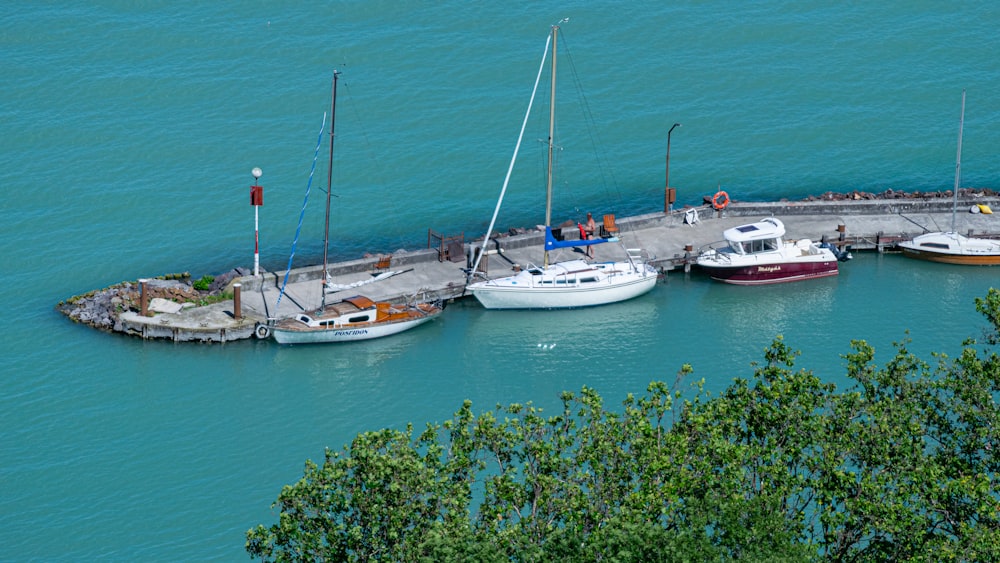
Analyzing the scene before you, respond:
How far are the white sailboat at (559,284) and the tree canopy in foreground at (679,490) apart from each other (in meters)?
30.5

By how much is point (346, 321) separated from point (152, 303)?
10904mm

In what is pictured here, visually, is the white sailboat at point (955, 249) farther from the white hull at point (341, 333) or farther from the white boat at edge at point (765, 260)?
the white hull at point (341, 333)

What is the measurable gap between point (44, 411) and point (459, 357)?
20.9 metres

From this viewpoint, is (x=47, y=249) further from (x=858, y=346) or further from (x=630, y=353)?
(x=858, y=346)

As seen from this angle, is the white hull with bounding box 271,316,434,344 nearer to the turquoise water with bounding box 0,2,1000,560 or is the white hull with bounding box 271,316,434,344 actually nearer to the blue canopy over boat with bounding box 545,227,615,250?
the turquoise water with bounding box 0,2,1000,560

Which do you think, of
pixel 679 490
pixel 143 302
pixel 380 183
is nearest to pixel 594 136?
pixel 380 183

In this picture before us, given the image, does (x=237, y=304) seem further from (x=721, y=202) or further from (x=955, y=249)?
(x=955, y=249)

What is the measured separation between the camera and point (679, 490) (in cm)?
5094

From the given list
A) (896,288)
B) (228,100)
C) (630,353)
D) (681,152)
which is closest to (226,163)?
(228,100)

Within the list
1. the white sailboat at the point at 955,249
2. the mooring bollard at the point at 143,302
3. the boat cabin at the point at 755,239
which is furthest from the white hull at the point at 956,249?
the mooring bollard at the point at 143,302

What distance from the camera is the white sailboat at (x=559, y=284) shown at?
279ft

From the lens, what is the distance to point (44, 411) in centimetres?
7519

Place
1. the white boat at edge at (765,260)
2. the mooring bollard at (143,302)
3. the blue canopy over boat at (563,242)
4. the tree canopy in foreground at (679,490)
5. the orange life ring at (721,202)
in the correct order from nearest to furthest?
the tree canopy in foreground at (679,490) → the mooring bollard at (143,302) → the blue canopy over boat at (563,242) → the white boat at edge at (765,260) → the orange life ring at (721,202)

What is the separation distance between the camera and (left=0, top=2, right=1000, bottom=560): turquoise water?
72.8 m
